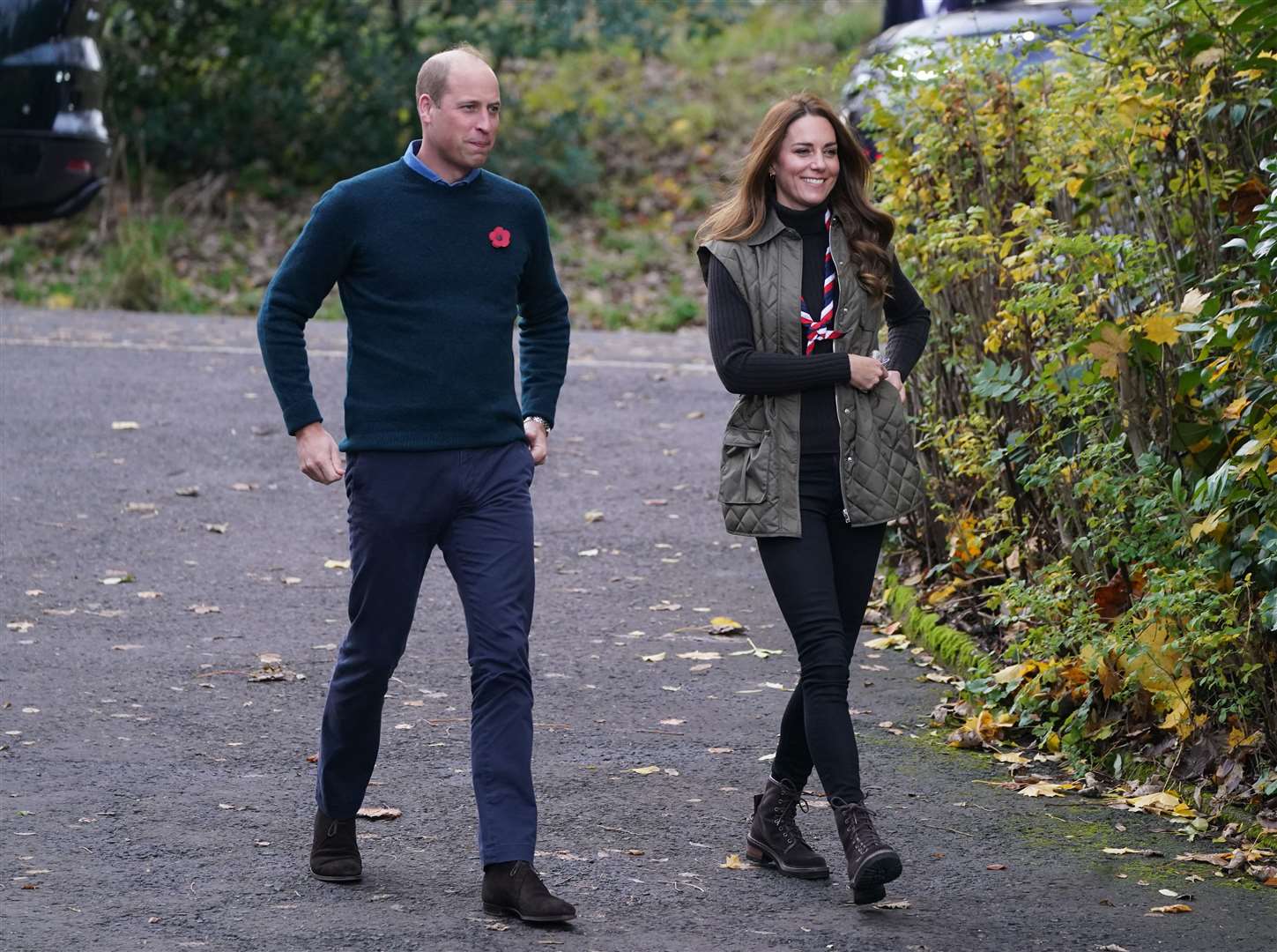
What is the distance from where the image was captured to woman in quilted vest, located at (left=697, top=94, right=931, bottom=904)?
4746 millimetres

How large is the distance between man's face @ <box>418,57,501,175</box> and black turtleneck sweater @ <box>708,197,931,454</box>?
26.7 inches

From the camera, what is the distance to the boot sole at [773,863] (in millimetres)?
4895

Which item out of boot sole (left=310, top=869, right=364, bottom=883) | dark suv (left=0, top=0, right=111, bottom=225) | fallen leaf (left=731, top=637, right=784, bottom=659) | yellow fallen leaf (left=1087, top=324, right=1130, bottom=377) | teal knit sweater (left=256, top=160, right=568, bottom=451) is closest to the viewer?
teal knit sweater (left=256, top=160, right=568, bottom=451)

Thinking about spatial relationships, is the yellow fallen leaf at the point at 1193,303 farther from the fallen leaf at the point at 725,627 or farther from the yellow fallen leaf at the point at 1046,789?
the fallen leaf at the point at 725,627

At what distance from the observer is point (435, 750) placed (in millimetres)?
5996

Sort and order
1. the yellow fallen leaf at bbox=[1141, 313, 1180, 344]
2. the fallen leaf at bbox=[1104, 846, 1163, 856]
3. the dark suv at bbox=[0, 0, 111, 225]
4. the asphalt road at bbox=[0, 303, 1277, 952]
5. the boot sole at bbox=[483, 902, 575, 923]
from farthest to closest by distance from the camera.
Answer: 1. the dark suv at bbox=[0, 0, 111, 225]
2. the yellow fallen leaf at bbox=[1141, 313, 1180, 344]
3. the fallen leaf at bbox=[1104, 846, 1163, 856]
4. the asphalt road at bbox=[0, 303, 1277, 952]
5. the boot sole at bbox=[483, 902, 575, 923]

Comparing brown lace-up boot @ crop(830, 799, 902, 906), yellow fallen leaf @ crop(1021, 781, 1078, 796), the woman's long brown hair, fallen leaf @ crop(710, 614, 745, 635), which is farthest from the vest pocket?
fallen leaf @ crop(710, 614, 745, 635)

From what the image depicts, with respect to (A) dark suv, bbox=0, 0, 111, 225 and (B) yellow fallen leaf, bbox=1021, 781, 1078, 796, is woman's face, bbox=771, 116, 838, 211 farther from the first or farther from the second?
(A) dark suv, bbox=0, 0, 111, 225

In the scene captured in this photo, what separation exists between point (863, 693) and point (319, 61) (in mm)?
13782

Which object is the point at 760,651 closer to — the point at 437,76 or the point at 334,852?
the point at 334,852

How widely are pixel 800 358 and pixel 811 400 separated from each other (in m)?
0.13

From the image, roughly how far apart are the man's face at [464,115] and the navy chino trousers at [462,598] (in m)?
0.74

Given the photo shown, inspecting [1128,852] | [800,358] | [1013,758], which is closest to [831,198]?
[800,358]

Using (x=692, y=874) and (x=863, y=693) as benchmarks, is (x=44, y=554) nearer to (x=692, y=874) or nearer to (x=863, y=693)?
(x=863, y=693)
